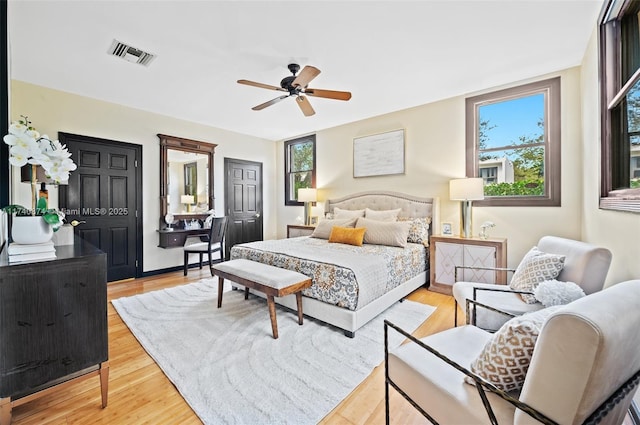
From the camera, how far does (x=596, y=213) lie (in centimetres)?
249

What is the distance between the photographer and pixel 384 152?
4.73 m

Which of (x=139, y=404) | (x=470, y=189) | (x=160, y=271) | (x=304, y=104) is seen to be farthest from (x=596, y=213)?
(x=160, y=271)

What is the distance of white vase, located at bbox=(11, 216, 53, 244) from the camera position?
146 centimetres

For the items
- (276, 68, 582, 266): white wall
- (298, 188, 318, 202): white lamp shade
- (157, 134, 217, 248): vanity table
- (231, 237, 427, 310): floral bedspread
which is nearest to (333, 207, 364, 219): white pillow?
(276, 68, 582, 266): white wall

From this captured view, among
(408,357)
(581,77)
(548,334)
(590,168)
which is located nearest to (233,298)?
(408,357)

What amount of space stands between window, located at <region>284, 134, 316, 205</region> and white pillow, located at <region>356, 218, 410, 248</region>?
233 centimetres

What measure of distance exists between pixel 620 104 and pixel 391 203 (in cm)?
281

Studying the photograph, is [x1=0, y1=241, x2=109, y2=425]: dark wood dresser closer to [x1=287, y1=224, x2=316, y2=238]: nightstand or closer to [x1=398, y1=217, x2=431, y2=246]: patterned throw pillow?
[x1=398, y1=217, x2=431, y2=246]: patterned throw pillow

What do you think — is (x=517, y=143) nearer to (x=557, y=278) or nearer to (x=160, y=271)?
(x=557, y=278)

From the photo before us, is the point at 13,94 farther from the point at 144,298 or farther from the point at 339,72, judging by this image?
the point at 339,72

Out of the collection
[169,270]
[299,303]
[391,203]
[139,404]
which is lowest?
[139,404]

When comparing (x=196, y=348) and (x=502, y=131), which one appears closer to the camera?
(x=196, y=348)

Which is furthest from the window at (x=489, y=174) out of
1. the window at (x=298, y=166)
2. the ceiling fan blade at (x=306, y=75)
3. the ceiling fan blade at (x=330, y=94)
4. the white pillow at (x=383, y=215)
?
the window at (x=298, y=166)

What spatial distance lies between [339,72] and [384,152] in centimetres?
182
